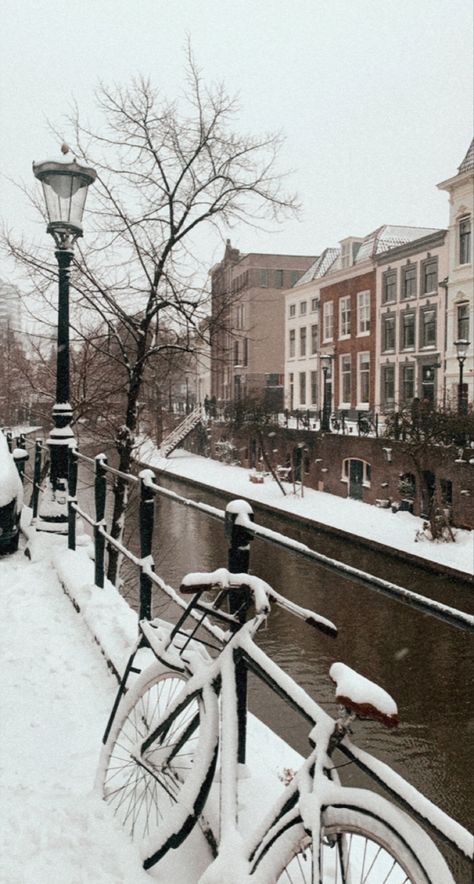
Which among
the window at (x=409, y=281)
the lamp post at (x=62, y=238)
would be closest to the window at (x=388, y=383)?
the window at (x=409, y=281)

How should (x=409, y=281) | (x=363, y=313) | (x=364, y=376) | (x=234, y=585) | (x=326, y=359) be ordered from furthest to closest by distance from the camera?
(x=363, y=313), (x=364, y=376), (x=409, y=281), (x=326, y=359), (x=234, y=585)

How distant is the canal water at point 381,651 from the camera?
9.95m

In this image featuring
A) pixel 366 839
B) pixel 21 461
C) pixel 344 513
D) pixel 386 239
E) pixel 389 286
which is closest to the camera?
pixel 366 839

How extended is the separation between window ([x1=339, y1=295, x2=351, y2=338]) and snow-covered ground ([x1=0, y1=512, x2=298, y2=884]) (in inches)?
1239

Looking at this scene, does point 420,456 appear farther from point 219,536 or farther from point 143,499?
point 143,499

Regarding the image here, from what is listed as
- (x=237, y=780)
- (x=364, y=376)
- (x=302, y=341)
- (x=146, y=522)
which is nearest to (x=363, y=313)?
(x=364, y=376)

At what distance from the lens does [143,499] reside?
3518 mm

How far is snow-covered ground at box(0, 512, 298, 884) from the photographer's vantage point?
2.42 m

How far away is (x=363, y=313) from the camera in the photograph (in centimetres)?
3444

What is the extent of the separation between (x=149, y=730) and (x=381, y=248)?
3275 centimetres

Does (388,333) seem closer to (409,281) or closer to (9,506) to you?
(409,281)

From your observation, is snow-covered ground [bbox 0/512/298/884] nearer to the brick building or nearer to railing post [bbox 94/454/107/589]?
railing post [bbox 94/454/107/589]

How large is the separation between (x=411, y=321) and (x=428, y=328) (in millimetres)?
1209

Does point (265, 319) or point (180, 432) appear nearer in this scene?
point (180, 432)
